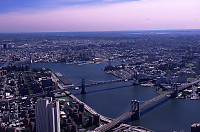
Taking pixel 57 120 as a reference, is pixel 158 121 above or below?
below

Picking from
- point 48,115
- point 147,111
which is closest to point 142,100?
point 147,111

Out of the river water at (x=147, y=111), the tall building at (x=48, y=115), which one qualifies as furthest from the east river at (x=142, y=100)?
the tall building at (x=48, y=115)

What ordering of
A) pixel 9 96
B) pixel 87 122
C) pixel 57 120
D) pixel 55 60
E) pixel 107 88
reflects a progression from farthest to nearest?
pixel 55 60 < pixel 107 88 < pixel 9 96 < pixel 87 122 < pixel 57 120

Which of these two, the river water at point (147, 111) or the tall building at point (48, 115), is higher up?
the tall building at point (48, 115)

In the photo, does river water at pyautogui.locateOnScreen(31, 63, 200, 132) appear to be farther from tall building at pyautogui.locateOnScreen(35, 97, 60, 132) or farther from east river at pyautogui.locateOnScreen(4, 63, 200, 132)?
tall building at pyautogui.locateOnScreen(35, 97, 60, 132)

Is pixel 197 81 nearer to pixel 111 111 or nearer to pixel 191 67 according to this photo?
pixel 191 67

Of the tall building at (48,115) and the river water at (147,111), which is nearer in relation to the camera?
the tall building at (48,115)

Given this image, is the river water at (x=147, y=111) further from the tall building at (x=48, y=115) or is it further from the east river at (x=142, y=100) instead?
the tall building at (x=48, y=115)

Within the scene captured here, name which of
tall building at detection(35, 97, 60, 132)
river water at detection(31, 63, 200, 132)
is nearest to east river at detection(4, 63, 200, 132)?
river water at detection(31, 63, 200, 132)

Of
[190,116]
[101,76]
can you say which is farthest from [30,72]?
[190,116]
